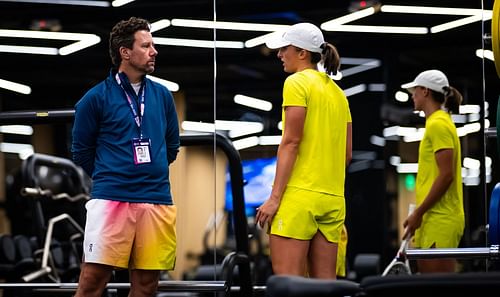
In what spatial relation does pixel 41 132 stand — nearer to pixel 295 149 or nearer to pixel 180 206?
pixel 180 206

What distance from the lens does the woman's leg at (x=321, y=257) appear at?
4.12m

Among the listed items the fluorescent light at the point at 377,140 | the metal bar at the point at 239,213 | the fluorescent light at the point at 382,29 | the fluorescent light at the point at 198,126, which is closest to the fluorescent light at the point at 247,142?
the fluorescent light at the point at 198,126

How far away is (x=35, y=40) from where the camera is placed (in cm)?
656

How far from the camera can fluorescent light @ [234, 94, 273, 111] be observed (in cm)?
638

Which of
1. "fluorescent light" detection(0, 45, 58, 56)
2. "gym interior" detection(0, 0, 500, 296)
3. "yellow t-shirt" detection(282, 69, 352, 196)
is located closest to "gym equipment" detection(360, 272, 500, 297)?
"yellow t-shirt" detection(282, 69, 352, 196)

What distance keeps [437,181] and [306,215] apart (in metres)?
1.44

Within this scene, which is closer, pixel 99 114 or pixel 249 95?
pixel 99 114

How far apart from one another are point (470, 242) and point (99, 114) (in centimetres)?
262

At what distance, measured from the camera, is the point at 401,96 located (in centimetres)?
620

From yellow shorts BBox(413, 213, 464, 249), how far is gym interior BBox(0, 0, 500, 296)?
2.05 feet

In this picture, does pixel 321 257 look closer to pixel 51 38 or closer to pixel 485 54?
pixel 485 54

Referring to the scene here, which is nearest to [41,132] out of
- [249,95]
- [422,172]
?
[249,95]

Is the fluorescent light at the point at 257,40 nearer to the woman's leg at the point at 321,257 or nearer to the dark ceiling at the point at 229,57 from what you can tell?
the dark ceiling at the point at 229,57

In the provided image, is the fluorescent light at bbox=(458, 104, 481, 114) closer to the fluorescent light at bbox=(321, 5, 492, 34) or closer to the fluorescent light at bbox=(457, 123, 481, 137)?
the fluorescent light at bbox=(457, 123, 481, 137)
